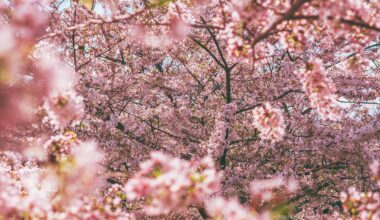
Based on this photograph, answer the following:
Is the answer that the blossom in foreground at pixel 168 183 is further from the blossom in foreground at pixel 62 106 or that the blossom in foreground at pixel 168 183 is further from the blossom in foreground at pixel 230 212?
the blossom in foreground at pixel 62 106

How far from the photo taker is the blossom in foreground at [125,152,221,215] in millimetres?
3433

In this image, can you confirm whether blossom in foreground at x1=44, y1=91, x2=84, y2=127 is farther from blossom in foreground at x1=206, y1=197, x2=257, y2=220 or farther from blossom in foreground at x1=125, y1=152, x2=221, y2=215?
blossom in foreground at x1=206, y1=197, x2=257, y2=220

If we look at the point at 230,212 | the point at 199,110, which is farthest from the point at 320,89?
the point at 199,110

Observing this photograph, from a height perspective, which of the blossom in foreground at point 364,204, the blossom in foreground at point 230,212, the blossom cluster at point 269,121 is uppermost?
the blossom cluster at point 269,121

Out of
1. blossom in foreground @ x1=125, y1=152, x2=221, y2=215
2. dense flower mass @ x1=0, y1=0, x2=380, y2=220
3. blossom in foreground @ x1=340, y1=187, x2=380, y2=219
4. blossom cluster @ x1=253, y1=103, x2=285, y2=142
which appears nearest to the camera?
blossom in foreground @ x1=125, y1=152, x2=221, y2=215

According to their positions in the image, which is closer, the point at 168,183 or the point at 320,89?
the point at 168,183

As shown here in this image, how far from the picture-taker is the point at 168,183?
3.43 m

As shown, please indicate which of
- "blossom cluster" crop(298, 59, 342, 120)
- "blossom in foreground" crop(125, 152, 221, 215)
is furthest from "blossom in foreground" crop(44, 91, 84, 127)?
"blossom cluster" crop(298, 59, 342, 120)

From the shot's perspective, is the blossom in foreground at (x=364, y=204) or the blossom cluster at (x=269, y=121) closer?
the blossom in foreground at (x=364, y=204)

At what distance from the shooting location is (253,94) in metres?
11.4

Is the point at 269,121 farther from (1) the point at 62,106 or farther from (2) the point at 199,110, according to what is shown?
(2) the point at 199,110

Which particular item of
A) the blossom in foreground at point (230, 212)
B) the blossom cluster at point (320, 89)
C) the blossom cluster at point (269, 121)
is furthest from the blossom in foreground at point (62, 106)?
the blossom cluster at point (320, 89)

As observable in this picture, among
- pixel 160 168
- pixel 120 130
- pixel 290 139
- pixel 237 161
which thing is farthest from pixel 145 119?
pixel 160 168

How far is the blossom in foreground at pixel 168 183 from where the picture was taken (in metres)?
3.43
